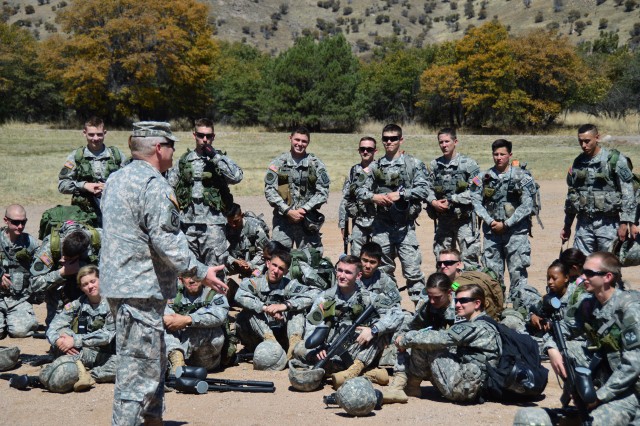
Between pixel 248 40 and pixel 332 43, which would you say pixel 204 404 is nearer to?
pixel 332 43

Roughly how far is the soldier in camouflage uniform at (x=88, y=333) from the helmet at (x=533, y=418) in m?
3.79

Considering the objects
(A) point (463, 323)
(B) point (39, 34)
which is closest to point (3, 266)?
(A) point (463, 323)

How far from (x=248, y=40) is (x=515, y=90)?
60605 mm

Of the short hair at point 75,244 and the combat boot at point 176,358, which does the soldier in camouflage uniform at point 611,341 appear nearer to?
the combat boot at point 176,358

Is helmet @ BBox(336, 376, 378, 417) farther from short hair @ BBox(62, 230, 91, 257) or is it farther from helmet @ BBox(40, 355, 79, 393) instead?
short hair @ BBox(62, 230, 91, 257)

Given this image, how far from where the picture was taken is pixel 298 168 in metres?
9.94

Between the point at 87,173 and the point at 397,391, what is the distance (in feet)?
15.9

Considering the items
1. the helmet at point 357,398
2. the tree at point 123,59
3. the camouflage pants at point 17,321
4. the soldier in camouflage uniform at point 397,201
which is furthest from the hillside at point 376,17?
the helmet at point 357,398

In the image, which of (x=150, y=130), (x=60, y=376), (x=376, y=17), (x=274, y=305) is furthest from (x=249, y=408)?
(x=376, y=17)

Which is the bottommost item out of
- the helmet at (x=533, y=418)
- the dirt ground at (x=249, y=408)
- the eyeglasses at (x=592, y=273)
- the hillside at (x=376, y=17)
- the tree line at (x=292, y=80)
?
the dirt ground at (x=249, y=408)

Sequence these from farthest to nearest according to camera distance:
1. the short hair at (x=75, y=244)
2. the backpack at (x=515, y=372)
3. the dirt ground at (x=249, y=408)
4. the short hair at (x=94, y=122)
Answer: the short hair at (x=94, y=122) → the short hair at (x=75, y=244) → the backpack at (x=515, y=372) → the dirt ground at (x=249, y=408)

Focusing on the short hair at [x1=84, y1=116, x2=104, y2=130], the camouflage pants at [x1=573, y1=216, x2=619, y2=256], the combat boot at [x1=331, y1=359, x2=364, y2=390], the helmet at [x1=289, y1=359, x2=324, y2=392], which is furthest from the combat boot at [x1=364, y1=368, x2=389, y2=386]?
the short hair at [x1=84, y1=116, x2=104, y2=130]

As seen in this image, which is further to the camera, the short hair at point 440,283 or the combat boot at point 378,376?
the combat boot at point 378,376

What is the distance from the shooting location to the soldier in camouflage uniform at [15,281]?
934 cm
